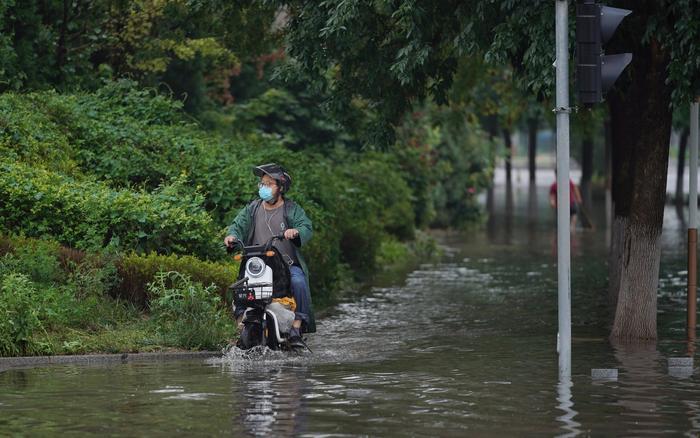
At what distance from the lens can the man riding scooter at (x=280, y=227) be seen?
45.2 feet

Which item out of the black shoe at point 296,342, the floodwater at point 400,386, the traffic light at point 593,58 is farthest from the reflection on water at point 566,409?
the black shoe at point 296,342

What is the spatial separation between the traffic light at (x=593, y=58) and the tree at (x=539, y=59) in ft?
5.39

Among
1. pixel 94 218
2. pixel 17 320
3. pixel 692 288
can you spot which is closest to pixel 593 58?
pixel 692 288

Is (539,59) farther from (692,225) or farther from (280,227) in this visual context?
(692,225)

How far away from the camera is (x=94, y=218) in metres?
15.6

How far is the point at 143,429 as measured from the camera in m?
9.55

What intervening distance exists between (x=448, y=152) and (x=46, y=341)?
92.8ft

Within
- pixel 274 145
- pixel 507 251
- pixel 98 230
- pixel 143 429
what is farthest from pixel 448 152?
pixel 143 429

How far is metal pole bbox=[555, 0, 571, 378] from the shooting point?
11.9 m

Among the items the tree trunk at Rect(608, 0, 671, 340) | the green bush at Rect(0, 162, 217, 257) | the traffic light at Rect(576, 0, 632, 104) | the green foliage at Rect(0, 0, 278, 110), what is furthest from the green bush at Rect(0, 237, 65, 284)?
the tree trunk at Rect(608, 0, 671, 340)

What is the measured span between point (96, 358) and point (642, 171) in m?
6.04

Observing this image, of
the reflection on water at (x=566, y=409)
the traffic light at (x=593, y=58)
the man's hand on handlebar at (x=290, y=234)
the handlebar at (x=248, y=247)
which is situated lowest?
the reflection on water at (x=566, y=409)

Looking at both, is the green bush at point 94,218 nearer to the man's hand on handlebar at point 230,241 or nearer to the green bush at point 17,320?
the green bush at point 17,320

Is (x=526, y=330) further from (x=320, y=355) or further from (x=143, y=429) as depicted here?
(x=143, y=429)
